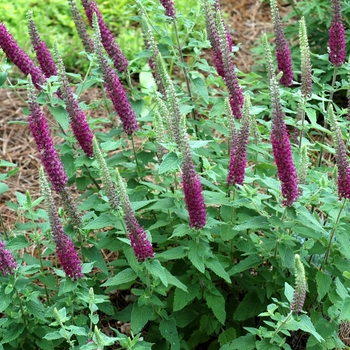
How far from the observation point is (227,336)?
413cm

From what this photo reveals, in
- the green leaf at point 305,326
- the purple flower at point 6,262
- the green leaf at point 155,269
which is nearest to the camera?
the green leaf at point 305,326

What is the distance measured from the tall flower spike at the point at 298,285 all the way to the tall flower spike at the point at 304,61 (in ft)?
4.92

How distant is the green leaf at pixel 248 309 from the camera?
4.08 meters

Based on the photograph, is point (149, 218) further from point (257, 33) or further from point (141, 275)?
point (257, 33)

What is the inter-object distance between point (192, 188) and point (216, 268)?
1.91ft

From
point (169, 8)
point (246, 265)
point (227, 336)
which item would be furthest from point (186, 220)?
point (169, 8)

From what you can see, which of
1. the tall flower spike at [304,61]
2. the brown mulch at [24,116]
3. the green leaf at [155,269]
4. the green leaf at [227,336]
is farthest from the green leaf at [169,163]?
the brown mulch at [24,116]

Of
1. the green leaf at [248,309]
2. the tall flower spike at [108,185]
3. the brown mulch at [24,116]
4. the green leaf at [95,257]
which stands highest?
the tall flower spike at [108,185]

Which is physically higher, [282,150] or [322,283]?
[282,150]

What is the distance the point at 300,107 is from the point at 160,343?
6.00 feet

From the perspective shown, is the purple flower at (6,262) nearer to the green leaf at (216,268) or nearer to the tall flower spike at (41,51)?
the green leaf at (216,268)

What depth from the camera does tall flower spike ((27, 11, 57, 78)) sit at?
4.30 meters

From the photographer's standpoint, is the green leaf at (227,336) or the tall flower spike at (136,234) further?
the green leaf at (227,336)

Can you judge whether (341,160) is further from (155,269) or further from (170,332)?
(170,332)
